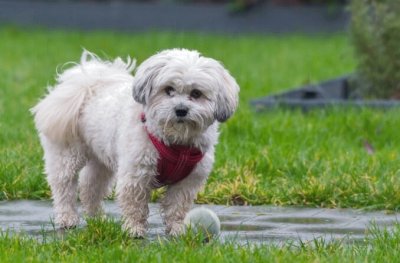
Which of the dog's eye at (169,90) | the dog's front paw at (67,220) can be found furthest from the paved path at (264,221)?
the dog's eye at (169,90)

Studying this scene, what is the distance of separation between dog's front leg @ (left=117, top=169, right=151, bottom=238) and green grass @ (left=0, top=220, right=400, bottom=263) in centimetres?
25

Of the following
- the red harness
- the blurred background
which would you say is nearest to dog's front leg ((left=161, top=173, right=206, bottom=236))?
the red harness

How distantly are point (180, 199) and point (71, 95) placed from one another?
919mm

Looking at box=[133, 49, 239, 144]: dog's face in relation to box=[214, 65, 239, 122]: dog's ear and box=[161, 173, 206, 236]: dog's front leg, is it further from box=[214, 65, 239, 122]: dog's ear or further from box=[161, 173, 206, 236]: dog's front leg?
box=[161, 173, 206, 236]: dog's front leg

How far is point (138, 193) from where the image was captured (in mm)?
6047

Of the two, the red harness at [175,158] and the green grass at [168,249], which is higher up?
the red harness at [175,158]

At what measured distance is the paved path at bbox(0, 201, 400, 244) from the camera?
6148 millimetres

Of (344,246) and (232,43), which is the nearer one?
(344,246)

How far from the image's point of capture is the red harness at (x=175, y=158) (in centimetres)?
598

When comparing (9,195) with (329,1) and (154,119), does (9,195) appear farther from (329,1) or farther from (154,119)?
(329,1)

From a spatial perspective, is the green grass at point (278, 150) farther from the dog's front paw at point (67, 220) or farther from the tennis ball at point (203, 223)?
the tennis ball at point (203, 223)

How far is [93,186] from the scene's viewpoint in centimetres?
677

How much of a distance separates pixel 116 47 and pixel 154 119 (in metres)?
11.3

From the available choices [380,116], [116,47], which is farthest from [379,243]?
[116,47]
